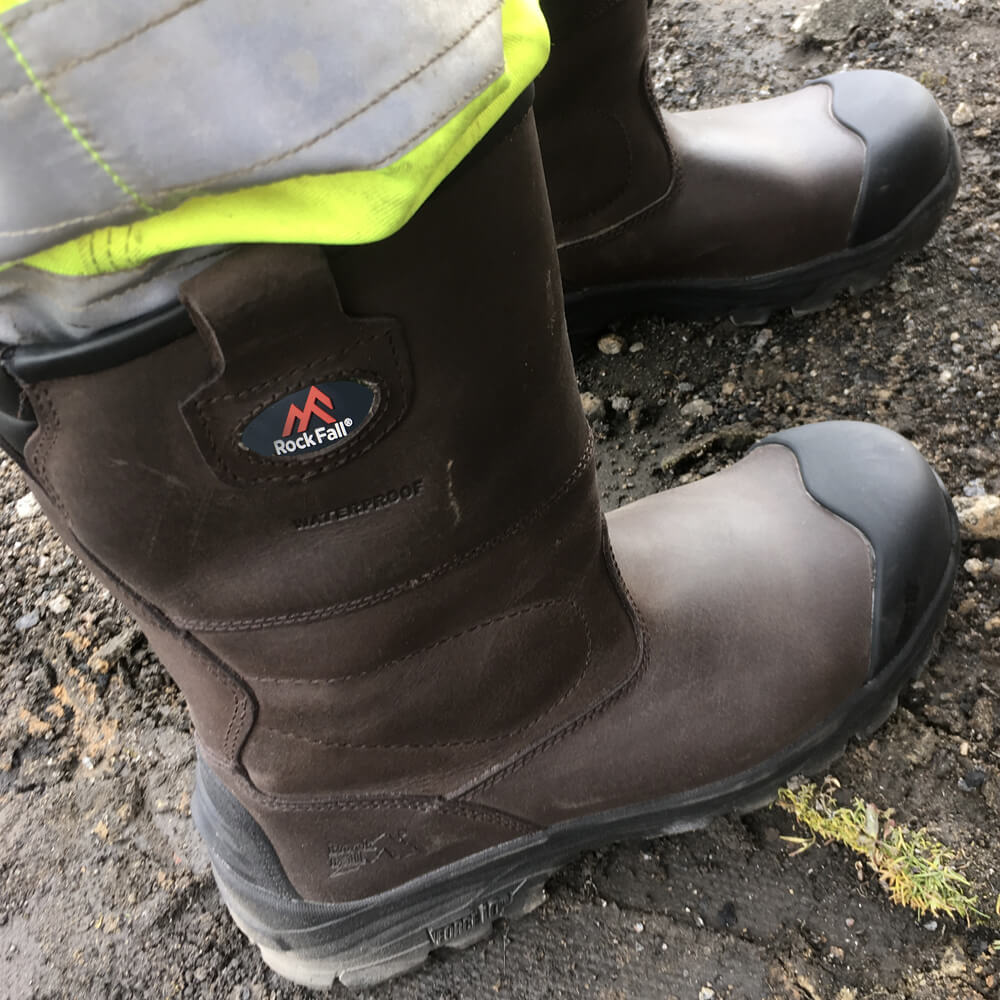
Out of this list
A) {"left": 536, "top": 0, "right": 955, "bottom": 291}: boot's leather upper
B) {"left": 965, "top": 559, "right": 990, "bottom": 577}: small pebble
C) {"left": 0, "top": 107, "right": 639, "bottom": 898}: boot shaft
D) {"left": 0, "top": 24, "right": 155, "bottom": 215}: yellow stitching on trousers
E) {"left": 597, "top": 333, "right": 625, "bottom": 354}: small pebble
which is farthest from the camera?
{"left": 597, "top": 333, "right": 625, "bottom": 354}: small pebble

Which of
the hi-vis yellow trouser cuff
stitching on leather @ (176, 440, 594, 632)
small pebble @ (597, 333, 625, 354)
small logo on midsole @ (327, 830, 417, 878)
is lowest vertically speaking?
small pebble @ (597, 333, 625, 354)

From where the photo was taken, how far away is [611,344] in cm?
158

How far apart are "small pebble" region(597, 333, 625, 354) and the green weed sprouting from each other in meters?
0.79

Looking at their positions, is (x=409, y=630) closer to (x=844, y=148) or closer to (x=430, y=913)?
(x=430, y=913)

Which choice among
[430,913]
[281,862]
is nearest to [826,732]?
[430,913]

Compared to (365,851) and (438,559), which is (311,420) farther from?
(365,851)

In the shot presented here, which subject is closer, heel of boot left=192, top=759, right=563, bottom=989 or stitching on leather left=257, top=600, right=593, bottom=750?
stitching on leather left=257, top=600, right=593, bottom=750

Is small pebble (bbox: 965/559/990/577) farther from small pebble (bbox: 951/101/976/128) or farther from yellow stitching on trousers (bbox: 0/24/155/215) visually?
yellow stitching on trousers (bbox: 0/24/155/215)

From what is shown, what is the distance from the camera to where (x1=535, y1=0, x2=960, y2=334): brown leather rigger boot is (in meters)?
1.34

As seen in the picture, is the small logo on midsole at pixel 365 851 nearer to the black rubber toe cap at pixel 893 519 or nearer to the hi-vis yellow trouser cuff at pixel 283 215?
the black rubber toe cap at pixel 893 519

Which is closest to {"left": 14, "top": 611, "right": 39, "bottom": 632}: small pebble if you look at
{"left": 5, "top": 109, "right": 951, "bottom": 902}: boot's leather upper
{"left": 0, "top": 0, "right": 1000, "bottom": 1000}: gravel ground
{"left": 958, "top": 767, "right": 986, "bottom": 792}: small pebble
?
{"left": 0, "top": 0, "right": 1000, "bottom": 1000}: gravel ground

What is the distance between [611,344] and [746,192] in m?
0.33

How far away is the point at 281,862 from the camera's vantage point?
0.94 metres

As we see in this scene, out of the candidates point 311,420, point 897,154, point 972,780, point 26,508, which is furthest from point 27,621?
point 897,154
